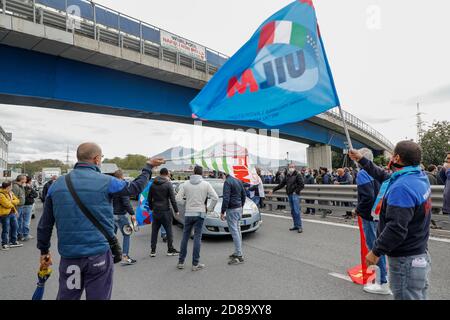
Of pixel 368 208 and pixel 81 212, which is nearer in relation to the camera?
pixel 81 212

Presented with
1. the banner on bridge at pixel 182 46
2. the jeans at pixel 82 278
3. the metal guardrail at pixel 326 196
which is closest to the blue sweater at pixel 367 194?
the jeans at pixel 82 278

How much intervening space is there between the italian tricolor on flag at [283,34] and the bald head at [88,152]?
2.41 m

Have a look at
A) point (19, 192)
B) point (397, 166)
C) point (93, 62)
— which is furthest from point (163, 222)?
point (93, 62)

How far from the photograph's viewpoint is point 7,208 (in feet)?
23.4

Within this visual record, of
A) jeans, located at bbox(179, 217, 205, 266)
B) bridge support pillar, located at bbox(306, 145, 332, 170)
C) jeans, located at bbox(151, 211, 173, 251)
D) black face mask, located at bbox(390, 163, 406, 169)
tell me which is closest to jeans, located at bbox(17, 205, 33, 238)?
jeans, located at bbox(151, 211, 173, 251)

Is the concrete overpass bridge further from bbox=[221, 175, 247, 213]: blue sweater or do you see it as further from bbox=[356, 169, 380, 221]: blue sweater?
bbox=[356, 169, 380, 221]: blue sweater

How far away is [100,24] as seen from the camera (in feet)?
37.1

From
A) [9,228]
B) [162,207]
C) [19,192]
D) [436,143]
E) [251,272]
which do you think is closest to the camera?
[251,272]

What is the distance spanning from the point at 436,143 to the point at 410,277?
127ft

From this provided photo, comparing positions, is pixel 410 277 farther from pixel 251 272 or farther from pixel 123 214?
pixel 123 214

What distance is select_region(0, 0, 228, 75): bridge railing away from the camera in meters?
9.38

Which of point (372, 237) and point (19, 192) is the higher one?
point (19, 192)
